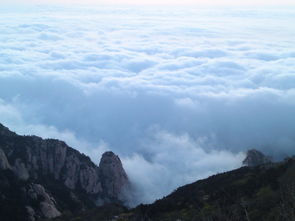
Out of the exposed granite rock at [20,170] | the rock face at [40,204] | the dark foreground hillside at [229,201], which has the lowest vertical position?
the dark foreground hillside at [229,201]

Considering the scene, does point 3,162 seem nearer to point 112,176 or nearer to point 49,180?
point 49,180

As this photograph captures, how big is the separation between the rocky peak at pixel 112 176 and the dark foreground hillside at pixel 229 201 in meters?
47.8

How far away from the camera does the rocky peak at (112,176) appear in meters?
126

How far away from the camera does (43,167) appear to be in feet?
382

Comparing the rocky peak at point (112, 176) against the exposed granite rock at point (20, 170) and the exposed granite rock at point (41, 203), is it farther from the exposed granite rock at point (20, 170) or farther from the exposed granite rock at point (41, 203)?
the exposed granite rock at point (41, 203)

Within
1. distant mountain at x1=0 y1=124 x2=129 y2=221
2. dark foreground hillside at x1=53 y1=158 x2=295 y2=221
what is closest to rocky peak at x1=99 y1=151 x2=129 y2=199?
distant mountain at x1=0 y1=124 x2=129 y2=221

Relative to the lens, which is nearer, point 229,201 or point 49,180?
point 229,201

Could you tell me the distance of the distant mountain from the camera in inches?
3536

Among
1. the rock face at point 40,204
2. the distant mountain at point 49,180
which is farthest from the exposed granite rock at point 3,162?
the rock face at point 40,204

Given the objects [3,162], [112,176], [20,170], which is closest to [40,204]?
[20,170]

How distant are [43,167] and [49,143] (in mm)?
9112

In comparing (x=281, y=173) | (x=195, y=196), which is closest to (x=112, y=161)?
(x=195, y=196)

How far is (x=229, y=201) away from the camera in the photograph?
57.9m

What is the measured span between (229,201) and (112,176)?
2899 inches
